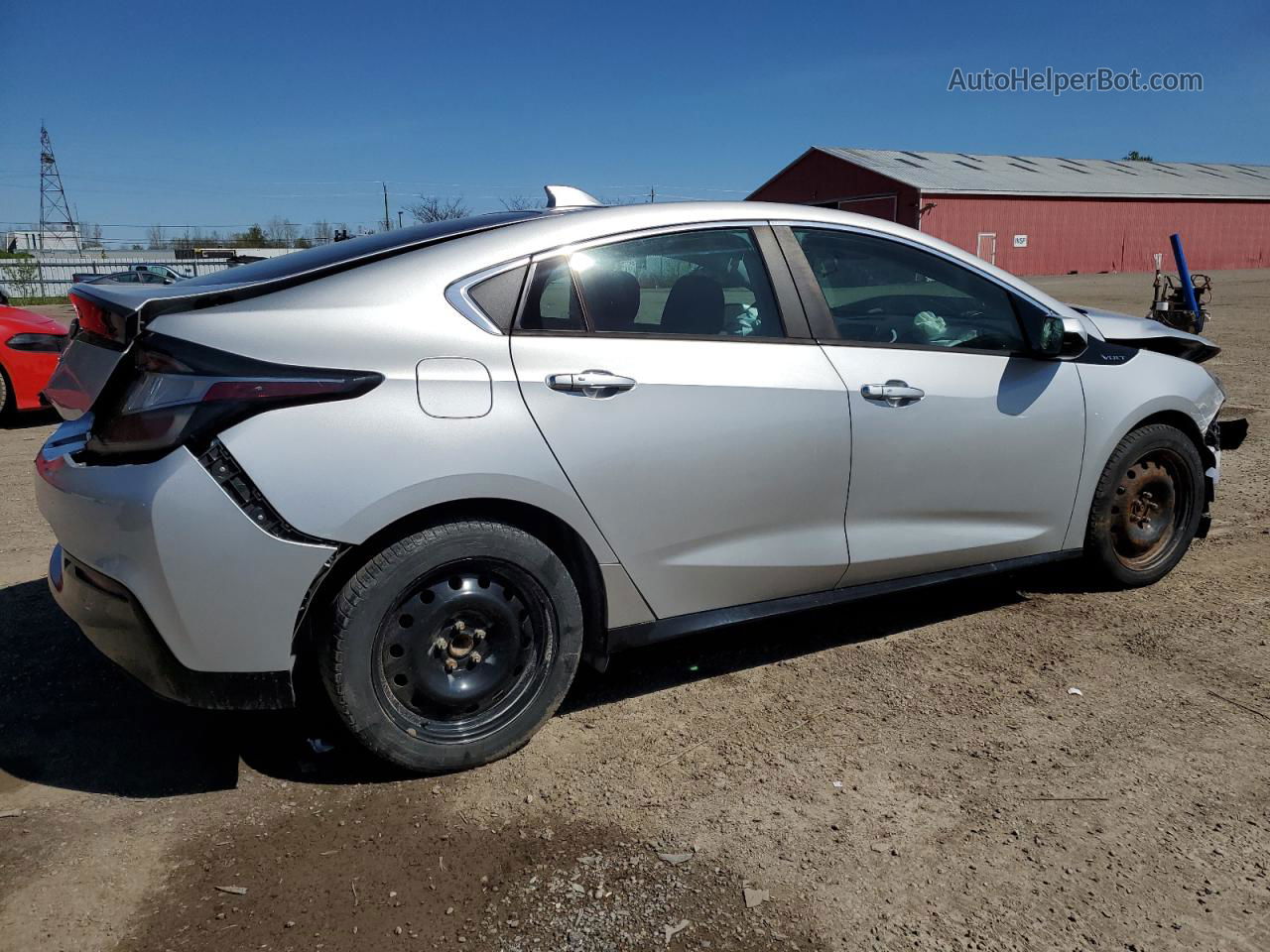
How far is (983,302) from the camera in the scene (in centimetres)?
383

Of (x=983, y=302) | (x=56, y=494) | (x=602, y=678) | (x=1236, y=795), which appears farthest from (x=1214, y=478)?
(x=56, y=494)

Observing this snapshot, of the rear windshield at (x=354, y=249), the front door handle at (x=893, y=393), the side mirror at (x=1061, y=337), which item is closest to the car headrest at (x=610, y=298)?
the rear windshield at (x=354, y=249)

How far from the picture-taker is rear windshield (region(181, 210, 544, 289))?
2959 mm

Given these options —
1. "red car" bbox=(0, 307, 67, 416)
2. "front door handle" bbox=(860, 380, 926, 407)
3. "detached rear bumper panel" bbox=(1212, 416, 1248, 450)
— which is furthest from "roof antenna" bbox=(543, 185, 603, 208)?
"red car" bbox=(0, 307, 67, 416)

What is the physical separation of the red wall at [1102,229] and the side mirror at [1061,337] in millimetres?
40155

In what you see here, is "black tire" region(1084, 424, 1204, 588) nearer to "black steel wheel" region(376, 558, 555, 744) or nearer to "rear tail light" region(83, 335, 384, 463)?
"black steel wheel" region(376, 558, 555, 744)

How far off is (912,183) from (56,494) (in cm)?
4298

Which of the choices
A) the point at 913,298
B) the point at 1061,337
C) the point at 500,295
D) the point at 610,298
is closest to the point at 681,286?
the point at 610,298

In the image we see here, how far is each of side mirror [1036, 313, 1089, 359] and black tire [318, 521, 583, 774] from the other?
2109 millimetres

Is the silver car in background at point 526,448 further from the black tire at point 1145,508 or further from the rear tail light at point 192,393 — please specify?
the black tire at point 1145,508

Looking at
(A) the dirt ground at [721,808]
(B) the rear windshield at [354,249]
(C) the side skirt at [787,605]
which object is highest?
(B) the rear windshield at [354,249]

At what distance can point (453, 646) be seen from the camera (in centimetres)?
286

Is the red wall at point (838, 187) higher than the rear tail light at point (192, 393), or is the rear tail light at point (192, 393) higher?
the red wall at point (838, 187)

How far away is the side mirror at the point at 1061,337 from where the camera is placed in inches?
147
